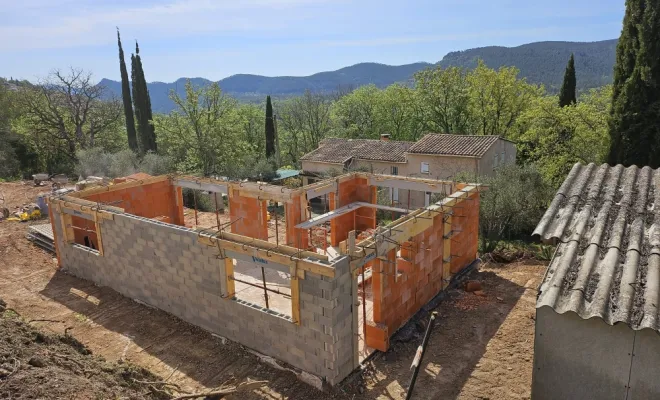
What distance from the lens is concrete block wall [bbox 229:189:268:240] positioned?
1703 cm

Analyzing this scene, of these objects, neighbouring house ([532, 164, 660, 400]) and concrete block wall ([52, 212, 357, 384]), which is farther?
concrete block wall ([52, 212, 357, 384])

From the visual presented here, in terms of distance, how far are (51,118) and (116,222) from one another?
29.4 metres

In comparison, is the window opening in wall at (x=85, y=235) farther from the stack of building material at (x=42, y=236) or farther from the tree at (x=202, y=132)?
the tree at (x=202, y=132)

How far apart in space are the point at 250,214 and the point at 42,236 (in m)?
8.55

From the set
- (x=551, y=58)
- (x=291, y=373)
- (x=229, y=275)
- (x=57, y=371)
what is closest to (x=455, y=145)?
(x=229, y=275)

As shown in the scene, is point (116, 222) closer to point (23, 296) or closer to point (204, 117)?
point (23, 296)

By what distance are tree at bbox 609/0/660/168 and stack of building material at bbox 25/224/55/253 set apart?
23173 mm

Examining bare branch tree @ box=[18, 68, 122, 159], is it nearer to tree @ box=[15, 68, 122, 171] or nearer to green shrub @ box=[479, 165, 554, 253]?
tree @ box=[15, 68, 122, 171]

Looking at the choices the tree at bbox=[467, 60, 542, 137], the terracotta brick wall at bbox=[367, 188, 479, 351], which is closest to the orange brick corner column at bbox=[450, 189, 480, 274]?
the terracotta brick wall at bbox=[367, 188, 479, 351]

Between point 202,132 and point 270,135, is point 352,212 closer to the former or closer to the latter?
point 202,132

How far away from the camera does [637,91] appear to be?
18578 millimetres

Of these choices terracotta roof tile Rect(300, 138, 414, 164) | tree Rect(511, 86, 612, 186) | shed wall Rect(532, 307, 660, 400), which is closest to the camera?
shed wall Rect(532, 307, 660, 400)

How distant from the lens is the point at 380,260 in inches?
401

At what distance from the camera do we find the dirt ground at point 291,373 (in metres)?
9.43
